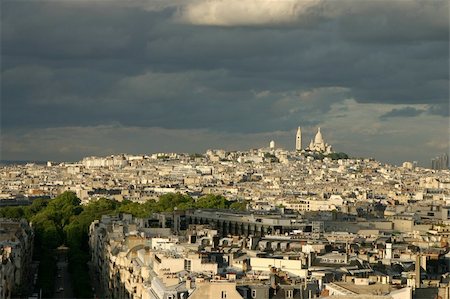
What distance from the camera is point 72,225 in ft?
277

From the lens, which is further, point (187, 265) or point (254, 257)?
point (254, 257)

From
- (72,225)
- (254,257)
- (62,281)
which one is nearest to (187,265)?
(254,257)

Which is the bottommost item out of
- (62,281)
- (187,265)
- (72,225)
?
(62,281)

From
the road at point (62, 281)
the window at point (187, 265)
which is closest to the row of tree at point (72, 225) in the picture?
the road at point (62, 281)

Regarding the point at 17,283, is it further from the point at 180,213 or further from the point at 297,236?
the point at 180,213

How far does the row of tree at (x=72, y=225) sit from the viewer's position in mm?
59188

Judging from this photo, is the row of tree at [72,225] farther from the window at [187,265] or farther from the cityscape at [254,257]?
the window at [187,265]

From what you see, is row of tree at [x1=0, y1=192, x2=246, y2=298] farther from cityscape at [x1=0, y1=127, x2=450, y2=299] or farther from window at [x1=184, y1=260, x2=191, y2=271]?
window at [x1=184, y1=260, x2=191, y2=271]

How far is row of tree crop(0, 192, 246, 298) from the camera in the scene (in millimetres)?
59188

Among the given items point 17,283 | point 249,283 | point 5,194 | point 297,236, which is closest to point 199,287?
point 249,283

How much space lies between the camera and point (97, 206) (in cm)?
10538

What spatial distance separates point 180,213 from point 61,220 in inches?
556

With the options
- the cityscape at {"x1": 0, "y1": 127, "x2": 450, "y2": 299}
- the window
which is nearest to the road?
the cityscape at {"x1": 0, "y1": 127, "x2": 450, "y2": 299}

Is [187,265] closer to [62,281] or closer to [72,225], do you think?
[62,281]
